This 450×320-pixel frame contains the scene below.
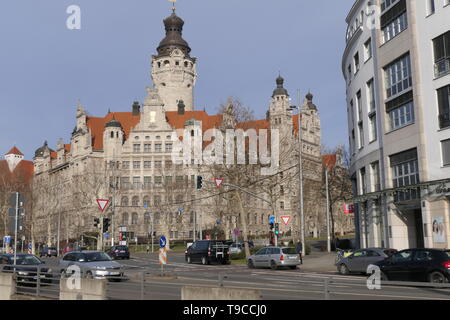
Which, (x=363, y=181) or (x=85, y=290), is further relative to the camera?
(x=363, y=181)

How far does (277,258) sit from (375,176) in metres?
12.5

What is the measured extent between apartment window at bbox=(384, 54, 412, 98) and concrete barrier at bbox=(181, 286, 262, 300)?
93.9ft

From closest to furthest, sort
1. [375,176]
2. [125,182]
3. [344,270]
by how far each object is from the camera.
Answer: [344,270] → [375,176] → [125,182]

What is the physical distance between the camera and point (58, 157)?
383 ft

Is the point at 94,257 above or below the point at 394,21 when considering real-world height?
below

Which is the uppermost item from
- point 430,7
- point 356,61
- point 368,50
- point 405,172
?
point 356,61

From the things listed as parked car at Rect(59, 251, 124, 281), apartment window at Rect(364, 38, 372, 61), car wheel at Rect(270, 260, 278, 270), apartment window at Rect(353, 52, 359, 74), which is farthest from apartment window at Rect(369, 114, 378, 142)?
parked car at Rect(59, 251, 124, 281)

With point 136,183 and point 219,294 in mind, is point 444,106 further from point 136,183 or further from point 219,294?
point 136,183

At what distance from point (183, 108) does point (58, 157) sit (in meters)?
30.7

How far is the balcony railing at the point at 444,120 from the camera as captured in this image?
31.9 metres

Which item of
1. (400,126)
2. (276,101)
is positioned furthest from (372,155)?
(276,101)

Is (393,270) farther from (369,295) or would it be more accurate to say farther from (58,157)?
(58,157)

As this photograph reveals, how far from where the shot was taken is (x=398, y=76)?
3653cm

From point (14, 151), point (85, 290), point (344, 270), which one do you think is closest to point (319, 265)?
point (344, 270)
